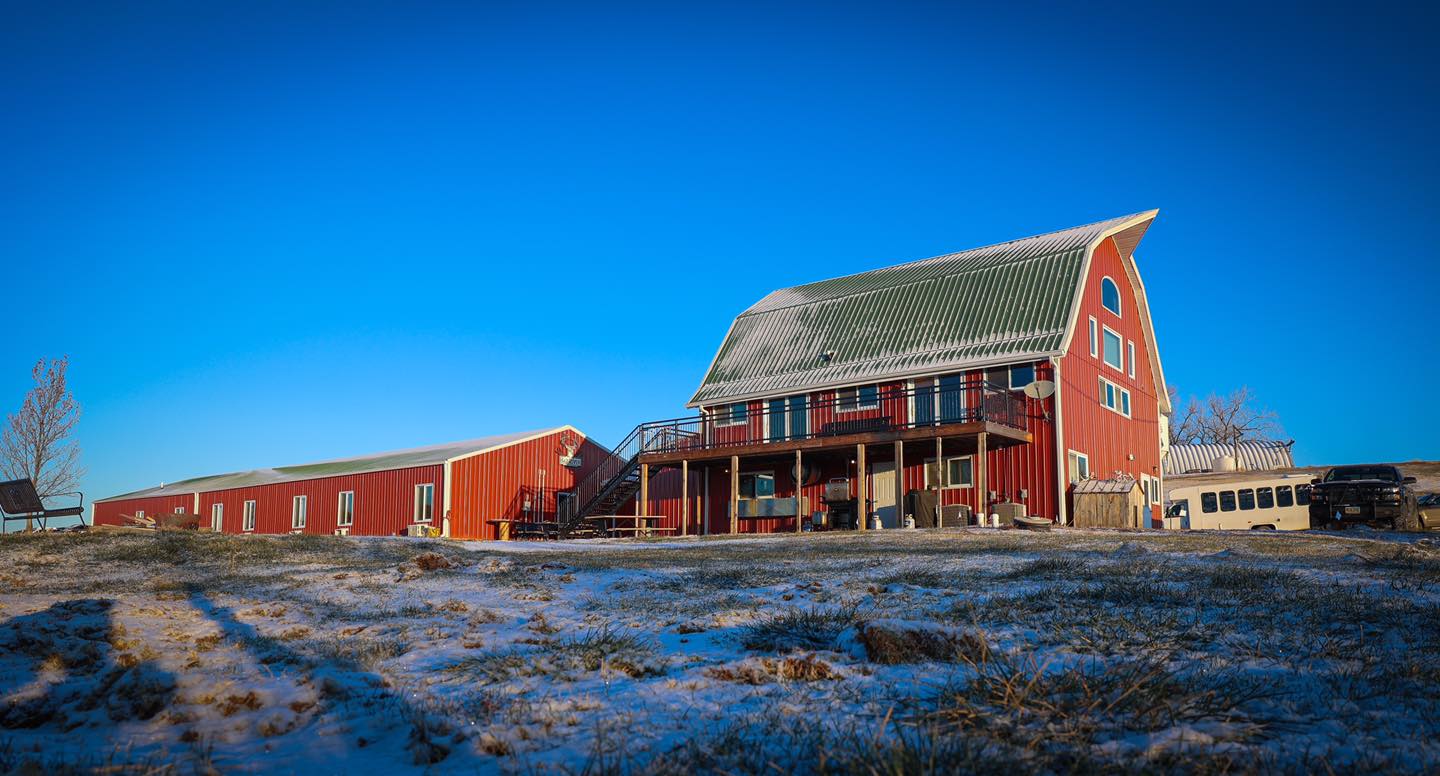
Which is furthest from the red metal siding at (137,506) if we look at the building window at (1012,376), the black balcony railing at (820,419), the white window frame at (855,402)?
the building window at (1012,376)

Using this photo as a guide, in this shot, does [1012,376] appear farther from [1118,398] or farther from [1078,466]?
[1118,398]

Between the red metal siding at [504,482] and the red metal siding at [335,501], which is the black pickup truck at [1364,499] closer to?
the red metal siding at [504,482]

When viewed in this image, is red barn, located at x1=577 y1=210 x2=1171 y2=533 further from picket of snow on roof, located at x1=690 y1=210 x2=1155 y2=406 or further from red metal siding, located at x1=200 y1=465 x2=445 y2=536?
red metal siding, located at x1=200 y1=465 x2=445 y2=536

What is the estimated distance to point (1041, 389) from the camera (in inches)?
1064

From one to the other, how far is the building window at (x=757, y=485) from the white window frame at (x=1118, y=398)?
34.3 ft

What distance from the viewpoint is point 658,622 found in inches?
278

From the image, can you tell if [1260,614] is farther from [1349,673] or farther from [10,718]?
[10,718]

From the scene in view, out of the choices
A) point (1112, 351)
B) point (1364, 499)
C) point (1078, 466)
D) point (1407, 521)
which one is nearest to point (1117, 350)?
point (1112, 351)

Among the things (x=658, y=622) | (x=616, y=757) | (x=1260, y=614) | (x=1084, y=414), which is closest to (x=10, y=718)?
(x=616, y=757)

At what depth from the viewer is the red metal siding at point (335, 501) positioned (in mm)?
35719

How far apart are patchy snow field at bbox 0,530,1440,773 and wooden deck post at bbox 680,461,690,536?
21.9m

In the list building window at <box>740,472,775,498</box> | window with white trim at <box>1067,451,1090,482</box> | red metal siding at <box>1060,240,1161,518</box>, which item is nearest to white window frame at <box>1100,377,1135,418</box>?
red metal siding at <box>1060,240,1161,518</box>

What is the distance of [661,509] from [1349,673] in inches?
1213

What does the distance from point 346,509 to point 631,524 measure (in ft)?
37.9
